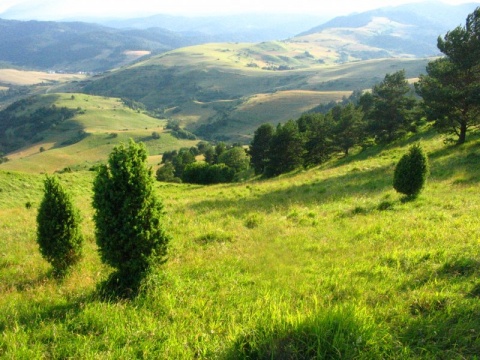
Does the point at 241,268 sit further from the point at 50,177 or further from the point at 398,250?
the point at 50,177

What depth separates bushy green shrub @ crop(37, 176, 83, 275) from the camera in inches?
373

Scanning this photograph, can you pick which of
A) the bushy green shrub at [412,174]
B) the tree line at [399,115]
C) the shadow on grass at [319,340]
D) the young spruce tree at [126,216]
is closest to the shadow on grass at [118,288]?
the young spruce tree at [126,216]

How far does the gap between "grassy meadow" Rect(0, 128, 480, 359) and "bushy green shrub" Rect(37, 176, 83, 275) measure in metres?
0.59

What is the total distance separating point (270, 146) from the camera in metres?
60.1

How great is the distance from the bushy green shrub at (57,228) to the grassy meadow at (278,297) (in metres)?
0.59

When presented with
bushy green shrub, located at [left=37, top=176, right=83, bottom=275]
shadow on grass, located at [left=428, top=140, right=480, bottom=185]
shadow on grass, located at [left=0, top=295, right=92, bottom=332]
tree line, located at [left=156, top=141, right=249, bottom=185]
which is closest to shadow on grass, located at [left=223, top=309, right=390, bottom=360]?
shadow on grass, located at [left=0, top=295, right=92, bottom=332]

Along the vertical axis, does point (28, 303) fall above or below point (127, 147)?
below

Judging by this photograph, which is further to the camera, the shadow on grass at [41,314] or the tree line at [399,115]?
the tree line at [399,115]

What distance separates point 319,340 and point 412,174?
15.6 m

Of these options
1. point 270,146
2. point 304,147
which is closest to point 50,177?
point 270,146

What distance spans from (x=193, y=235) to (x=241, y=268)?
16.4 feet

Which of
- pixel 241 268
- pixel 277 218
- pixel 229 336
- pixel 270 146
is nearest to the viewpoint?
pixel 229 336

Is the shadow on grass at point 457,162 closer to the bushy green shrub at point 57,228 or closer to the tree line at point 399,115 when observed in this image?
the tree line at point 399,115

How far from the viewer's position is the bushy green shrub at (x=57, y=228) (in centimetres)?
947
